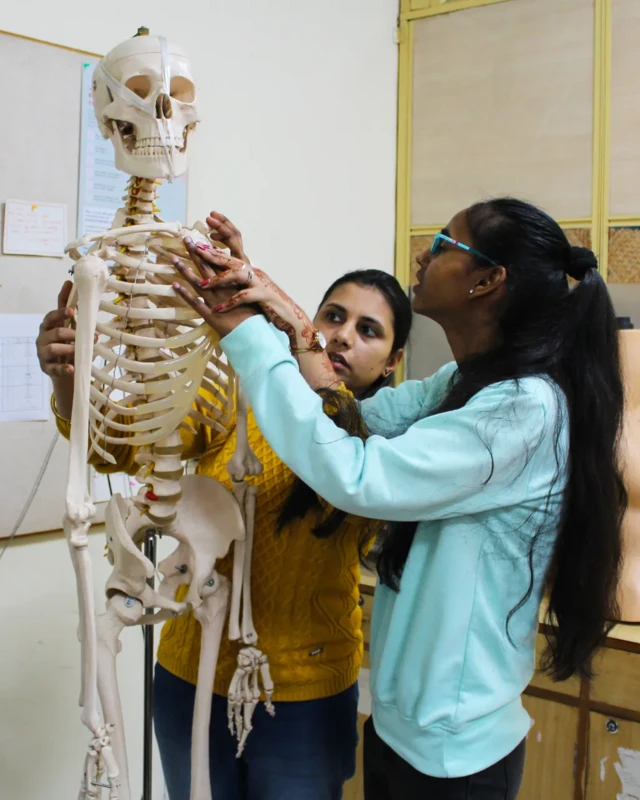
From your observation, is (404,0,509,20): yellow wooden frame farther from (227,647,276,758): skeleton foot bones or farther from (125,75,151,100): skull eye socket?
(227,647,276,758): skeleton foot bones

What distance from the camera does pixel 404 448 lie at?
850 mm

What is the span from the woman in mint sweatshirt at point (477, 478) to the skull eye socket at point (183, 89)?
0.30 meters

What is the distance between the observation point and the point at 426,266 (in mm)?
1038

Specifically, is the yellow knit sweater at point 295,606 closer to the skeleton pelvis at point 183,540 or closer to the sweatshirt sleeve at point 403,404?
the skeleton pelvis at point 183,540

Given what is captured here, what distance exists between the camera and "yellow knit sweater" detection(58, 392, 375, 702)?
1.03m

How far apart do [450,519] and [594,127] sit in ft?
6.13

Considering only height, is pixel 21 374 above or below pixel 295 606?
above

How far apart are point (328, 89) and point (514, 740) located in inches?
81.5

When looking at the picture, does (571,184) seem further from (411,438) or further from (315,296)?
(411,438)

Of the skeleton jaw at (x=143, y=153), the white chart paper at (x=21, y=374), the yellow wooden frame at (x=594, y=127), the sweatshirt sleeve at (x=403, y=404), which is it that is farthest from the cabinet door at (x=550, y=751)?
the skeleton jaw at (x=143, y=153)

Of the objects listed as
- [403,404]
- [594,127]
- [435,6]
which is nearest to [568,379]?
[403,404]

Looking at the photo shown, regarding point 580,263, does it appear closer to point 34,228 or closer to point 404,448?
point 404,448

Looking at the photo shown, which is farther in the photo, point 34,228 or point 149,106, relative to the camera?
point 34,228

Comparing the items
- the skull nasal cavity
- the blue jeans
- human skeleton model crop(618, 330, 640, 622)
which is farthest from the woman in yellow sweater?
human skeleton model crop(618, 330, 640, 622)
